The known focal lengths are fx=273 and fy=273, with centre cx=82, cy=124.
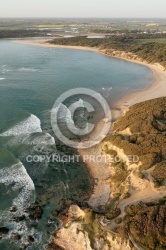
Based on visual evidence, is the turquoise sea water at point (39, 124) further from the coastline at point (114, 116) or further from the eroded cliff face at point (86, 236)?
the eroded cliff face at point (86, 236)

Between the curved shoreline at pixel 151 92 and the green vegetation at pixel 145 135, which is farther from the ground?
the green vegetation at pixel 145 135

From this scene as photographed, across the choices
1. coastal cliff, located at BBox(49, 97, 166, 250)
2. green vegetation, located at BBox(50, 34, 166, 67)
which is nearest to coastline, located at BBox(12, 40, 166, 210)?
coastal cliff, located at BBox(49, 97, 166, 250)

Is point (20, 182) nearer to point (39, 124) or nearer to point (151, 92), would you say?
point (39, 124)

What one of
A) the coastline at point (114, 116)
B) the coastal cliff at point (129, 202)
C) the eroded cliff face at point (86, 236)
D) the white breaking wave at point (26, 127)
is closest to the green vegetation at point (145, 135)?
the coastal cliff at point (129, 202)

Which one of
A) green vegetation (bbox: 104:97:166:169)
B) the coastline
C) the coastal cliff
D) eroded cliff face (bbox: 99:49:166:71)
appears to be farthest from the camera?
eroded cliff face (bbox: 99:49:166:71)

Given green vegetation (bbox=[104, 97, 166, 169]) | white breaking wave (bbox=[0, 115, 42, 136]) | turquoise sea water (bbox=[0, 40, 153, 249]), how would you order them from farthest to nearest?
white breaking wave (bbox=[0, 115, 42, 136]) → green vegetation (bbox=[104, 97, 166, 169]) → turquoise sea water (bbox=[0, 40, 153, 249])

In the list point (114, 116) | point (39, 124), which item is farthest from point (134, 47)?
point (39, 124)

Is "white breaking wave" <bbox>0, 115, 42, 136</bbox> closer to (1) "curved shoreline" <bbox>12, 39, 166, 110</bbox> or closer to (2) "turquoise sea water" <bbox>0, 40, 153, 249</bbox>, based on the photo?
A: (2) "turquoise sea water" <bbox>0, 40, 153, 249</bbox>
